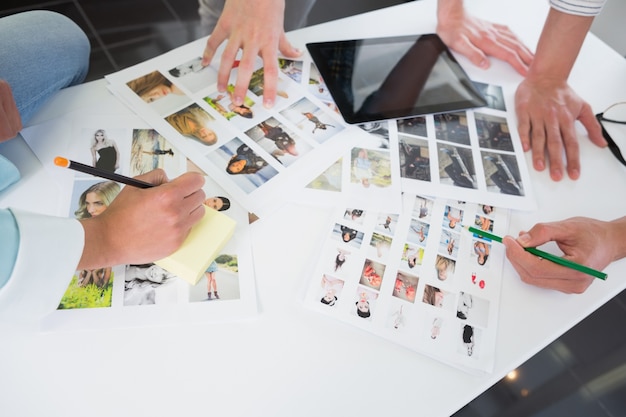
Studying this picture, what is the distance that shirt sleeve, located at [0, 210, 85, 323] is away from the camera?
0.62 metres

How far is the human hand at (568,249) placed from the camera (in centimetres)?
77

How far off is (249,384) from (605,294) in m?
0.53

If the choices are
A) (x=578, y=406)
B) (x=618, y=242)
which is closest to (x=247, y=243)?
(x=618, y=242)

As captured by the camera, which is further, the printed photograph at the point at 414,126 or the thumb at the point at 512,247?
the printed photograph at the point at 414,126

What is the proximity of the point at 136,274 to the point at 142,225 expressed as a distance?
67 mm

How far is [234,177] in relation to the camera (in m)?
0.84

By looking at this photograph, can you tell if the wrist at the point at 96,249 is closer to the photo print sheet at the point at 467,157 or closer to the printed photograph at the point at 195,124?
the printed photograph at the point at 195,124

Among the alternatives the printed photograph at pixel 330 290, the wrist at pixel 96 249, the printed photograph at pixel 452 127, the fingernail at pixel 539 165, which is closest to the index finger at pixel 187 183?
the wrist at pixel 96 249

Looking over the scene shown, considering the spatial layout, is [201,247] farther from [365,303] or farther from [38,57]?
[38,57]

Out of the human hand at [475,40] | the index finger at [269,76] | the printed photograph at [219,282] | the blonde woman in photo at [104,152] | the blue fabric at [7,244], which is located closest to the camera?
the blue fabric at [7,244]

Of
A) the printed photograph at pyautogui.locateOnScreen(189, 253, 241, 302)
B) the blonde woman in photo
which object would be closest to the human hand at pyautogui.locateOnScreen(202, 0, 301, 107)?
the blonde woman in photo

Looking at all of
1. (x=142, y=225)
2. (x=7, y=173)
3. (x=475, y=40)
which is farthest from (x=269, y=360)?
(x=475, y=40)

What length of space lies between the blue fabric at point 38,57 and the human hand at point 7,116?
0.25ft

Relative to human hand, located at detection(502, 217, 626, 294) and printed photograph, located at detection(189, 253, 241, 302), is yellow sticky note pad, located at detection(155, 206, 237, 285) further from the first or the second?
human hand, located at detection(502, 217, 626, 294)
